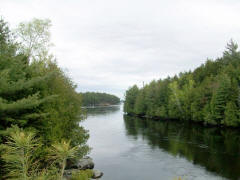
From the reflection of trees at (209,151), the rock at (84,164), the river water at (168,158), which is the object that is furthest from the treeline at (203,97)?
the rock at (84,164)

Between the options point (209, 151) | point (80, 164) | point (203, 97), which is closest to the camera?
point (80, 164)

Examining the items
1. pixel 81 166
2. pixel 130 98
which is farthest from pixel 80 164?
pixel 130 98

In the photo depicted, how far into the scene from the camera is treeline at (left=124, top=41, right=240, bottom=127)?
4409 centimetres

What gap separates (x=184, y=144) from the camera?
94.6 feet

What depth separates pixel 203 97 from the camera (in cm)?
5219

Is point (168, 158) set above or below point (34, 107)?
below

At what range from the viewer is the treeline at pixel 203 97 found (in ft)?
145

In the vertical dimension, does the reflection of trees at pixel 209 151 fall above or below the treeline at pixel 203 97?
below

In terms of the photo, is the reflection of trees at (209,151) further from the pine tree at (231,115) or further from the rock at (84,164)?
the pine tree at (231,115)

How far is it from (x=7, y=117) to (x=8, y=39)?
6636 millimetres

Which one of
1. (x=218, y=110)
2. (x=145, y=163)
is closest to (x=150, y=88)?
(x=218, y=110)

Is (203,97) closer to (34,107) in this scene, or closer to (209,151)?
(209,151)

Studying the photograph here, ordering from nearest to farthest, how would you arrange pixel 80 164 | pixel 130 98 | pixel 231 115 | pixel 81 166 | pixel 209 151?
pixel 81 166 < pixel 80 164 < pixel 209 151 < pixel 231 115 < pixel 130 98

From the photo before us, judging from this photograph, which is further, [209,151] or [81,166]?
[209,151]
